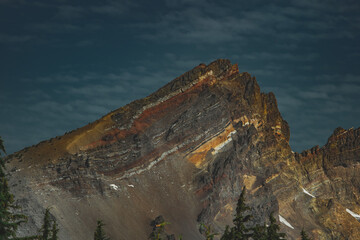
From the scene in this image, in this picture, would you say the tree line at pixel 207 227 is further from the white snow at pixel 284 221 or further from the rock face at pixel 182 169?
the white snow at pixel 284 221

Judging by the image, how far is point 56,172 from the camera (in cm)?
11925

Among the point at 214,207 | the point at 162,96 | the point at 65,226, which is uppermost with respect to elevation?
the point at 162,96

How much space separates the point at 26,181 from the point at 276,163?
70.9 m

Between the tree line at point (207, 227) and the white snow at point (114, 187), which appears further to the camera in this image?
the white snow at point (114, 187)

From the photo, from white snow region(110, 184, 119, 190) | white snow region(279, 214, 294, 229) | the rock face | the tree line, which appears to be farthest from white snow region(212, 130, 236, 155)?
the tree line

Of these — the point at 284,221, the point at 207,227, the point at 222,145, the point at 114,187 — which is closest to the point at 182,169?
the point at 222,145

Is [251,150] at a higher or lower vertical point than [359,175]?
higher

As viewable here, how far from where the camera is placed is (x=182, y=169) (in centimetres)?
13575

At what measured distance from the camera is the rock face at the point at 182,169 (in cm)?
11631

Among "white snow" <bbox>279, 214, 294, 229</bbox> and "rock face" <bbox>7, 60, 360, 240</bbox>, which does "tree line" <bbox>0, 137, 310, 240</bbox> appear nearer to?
"rock face" <bbox>7, 60, 360, 240</bbox>

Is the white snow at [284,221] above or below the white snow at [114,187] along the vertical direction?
below

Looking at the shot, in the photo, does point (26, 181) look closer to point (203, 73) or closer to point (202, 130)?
point (202, 130)

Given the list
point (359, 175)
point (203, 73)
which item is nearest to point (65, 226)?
point (203, 73)

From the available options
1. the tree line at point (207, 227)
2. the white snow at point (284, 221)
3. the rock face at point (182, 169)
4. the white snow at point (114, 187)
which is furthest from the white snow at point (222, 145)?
the tree line at point (207, 227)
